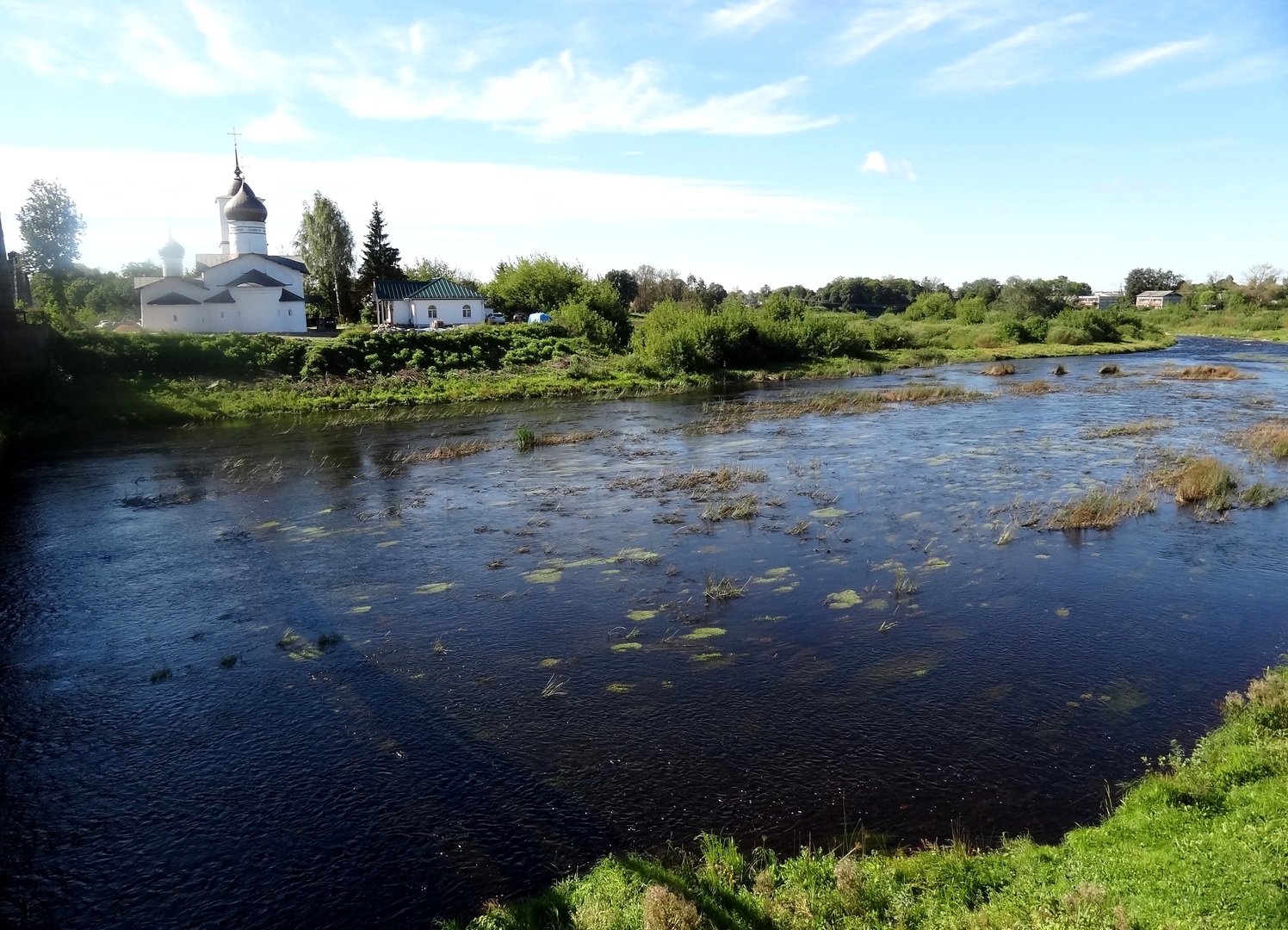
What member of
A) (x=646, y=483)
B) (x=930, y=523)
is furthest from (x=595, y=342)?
(x=930, y=523)

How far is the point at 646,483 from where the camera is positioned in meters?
25.2

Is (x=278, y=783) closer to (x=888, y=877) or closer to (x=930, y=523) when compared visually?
(x=888, y=877)

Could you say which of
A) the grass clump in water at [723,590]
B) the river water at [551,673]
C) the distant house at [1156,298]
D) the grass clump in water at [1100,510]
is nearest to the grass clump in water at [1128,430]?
the river water at [551,673]

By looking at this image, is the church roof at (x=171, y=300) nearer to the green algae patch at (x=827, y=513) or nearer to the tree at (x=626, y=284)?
the green algae patch at (x=827, y=513)

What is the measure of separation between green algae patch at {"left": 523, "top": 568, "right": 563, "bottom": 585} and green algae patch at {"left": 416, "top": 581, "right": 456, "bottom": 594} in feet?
4.96

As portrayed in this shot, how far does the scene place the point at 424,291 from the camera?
71250 millimetres

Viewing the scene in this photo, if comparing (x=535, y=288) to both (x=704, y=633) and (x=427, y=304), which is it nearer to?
(x=427, y=304)

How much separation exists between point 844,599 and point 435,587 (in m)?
7.94

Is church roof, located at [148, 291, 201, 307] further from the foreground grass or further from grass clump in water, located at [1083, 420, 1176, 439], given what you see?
the foreground grass

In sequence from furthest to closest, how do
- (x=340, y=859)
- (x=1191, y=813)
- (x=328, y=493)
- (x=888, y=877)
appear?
(x=328, y=493), (x=340, y=859), (x=1191, y=813), (x=888, y=877)

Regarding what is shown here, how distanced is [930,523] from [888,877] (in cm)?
1351

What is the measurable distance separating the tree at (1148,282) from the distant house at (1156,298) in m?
7.83

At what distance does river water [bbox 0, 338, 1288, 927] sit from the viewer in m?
9.04

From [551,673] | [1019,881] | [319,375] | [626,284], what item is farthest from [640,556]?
[626,284]
